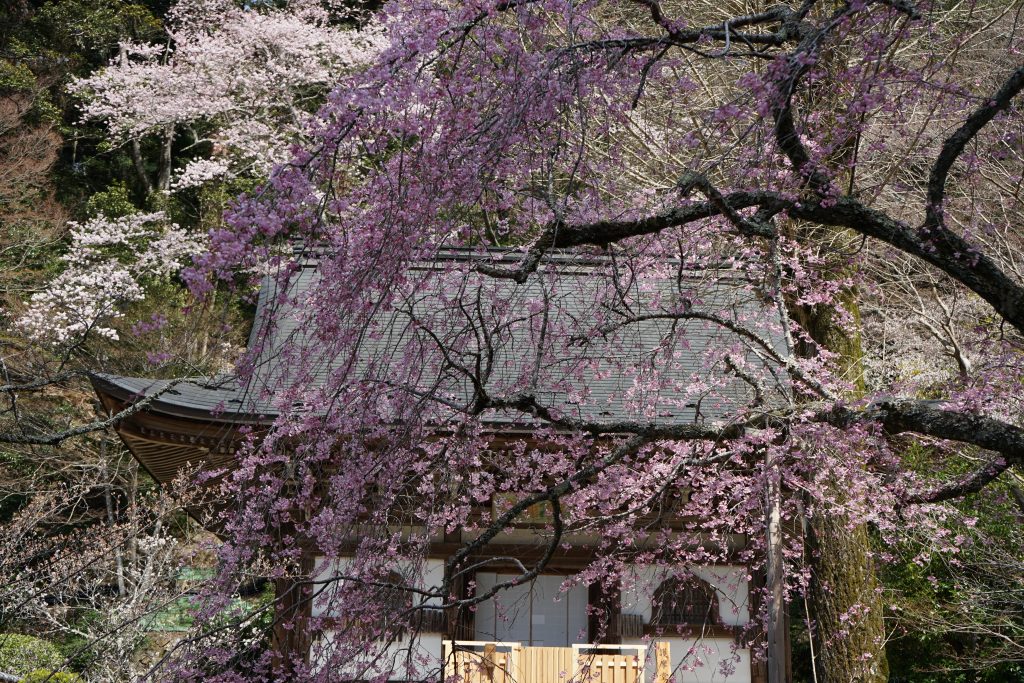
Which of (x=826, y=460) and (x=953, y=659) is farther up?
(x=826, y=460)

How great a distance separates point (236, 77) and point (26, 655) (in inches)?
320

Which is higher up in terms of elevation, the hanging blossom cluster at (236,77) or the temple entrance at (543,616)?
the hanging blossom cluster at (236,77)

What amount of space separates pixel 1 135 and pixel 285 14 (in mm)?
4262

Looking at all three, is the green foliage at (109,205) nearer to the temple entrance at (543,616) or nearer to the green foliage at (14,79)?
the green foliage at (14,79)

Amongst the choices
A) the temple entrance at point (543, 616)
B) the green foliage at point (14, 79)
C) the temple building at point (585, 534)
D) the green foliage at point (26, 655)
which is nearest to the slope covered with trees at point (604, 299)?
the temple building at point (585, 534)

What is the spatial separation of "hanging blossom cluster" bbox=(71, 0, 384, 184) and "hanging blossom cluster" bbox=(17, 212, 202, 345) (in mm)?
1090

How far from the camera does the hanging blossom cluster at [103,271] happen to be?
1175 cm

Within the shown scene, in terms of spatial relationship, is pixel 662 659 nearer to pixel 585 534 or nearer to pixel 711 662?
pixel 711 662

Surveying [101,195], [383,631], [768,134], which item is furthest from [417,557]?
[101,195]

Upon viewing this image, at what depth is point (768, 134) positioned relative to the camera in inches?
112

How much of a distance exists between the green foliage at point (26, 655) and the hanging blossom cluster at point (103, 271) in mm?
3506

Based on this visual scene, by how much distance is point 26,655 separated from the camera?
8758mm

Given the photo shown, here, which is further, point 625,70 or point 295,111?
point 295,111

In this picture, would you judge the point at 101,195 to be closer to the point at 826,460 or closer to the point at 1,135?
the point at 1,135
